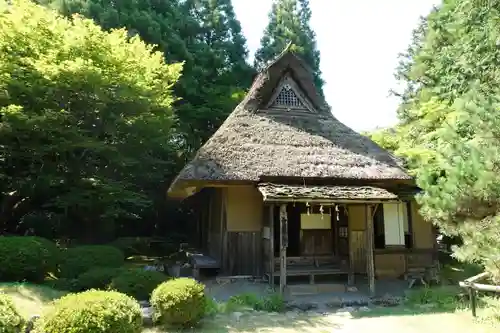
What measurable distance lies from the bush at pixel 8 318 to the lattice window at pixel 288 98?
10.9m

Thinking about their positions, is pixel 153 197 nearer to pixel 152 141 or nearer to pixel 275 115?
pixel 152 141

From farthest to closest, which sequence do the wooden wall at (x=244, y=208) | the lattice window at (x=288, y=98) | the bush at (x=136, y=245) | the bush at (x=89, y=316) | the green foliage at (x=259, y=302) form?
the bush at (x=136, y=245) < the lattice window at (x=288, y=98) < the wooden wall at (x=244, y=208) < the green foliage at (x=259, y=302) < the bush at (x=89, y=316)

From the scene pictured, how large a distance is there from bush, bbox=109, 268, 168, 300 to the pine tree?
2300 centimetres

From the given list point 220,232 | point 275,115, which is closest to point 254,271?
point 220,232

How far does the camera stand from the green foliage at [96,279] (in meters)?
9.01

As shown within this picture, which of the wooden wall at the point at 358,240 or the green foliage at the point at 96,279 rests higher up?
the wooden wall at the point at 358,240

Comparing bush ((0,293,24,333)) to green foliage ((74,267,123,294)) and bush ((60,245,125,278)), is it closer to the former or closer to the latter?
green foliage ((74,267,123,294))

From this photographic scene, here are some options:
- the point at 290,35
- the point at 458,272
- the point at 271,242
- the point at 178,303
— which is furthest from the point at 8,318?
the point at 290,35

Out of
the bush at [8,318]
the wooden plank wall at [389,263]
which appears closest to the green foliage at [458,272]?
the wooden plank wall at [389,263]

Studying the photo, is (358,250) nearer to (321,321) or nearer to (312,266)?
(312,266)

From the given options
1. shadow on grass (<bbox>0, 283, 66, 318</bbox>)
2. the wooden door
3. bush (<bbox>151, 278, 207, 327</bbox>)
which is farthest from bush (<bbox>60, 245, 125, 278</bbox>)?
the wooden door

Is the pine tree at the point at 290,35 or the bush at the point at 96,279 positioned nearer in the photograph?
the bush at the point at 96,279

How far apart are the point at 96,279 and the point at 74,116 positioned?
607 cm

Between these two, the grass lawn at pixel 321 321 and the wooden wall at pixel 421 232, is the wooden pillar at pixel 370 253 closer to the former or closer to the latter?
the grass lawn at pixel 321 321
